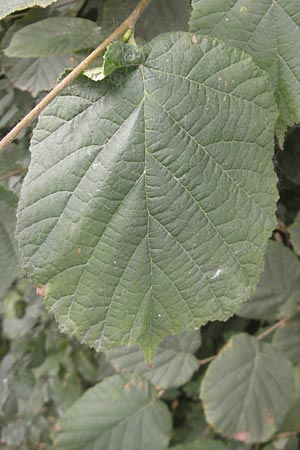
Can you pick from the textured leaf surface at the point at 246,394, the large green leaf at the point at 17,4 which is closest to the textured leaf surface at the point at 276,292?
the textured leaf surface at the point at 246,394

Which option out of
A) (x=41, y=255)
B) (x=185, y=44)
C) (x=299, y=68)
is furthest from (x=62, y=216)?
(x=299, y=68)

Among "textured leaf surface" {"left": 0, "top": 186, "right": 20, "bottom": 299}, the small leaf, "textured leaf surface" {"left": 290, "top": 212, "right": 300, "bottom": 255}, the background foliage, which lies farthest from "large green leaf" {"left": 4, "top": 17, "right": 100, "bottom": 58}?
Answer: "textured leaf surface" {"left": 290, "top": 212, "right": 300, "bottom": 255}

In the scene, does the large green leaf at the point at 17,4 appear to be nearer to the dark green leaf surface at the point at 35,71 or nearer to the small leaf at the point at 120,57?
the small leaf at the point at 120,57

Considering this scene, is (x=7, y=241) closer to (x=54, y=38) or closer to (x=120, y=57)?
(x=54, y=38)

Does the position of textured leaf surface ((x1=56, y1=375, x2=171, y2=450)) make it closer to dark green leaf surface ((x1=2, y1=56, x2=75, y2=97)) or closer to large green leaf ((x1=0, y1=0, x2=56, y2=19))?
dark green leaf surface ((x1=2, y1=56, x2=75, y2=97))

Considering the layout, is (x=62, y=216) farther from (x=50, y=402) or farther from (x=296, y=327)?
(x=50, y=402)

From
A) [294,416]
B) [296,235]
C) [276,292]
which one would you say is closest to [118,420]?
[294,416]
